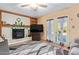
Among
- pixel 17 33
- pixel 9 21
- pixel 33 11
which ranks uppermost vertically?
pixel 33 11

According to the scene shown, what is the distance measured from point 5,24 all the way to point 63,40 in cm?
78

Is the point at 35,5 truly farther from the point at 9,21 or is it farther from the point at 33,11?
the point at 9,21

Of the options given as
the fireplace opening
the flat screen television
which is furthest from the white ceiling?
the fireplace opening

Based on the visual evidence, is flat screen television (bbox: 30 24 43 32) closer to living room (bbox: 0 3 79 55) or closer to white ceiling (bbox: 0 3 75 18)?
living room (bbox: 0 3 79 55)

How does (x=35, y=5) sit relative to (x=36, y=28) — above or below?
Answer: above

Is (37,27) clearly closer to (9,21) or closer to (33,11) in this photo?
(33,11)

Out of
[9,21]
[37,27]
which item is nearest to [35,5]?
[37,27]

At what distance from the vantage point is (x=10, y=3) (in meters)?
1.75

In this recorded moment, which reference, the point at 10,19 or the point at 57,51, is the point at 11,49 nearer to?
the point at 10,19

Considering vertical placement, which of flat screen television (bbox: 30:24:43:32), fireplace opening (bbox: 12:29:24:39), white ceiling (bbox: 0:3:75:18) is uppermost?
white ceiling (bbox: 0:3:75:18)

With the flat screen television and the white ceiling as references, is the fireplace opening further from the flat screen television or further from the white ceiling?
the white ceiling

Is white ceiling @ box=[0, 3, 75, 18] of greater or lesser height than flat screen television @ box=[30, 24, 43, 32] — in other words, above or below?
above

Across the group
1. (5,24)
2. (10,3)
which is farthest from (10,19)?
(10,3)

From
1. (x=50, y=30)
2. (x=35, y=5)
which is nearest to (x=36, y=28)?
(x=50, y=30)
